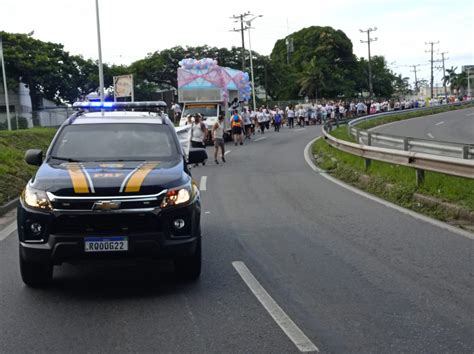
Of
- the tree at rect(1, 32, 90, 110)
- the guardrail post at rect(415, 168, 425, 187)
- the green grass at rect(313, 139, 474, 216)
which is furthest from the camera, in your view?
the tree at rect(1, 32, 90, 110)

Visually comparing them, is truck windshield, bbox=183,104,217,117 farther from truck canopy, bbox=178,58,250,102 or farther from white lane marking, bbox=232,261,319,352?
white lane marking, bbox=232,261,319,352

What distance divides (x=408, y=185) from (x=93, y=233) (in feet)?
26.2

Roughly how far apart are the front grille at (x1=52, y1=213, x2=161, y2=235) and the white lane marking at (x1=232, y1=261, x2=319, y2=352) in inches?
51.0

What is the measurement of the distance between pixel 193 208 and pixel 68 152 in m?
1.92

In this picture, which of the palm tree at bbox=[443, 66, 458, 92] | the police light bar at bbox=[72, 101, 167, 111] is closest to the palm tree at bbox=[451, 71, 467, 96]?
the palm tree at bbox=[443, 66, 458, 92]

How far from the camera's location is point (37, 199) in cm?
633

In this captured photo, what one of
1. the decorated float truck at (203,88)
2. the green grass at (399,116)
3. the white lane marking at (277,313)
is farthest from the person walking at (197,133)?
the green grass at (399,116)

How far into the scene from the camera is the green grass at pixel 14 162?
1410 centimetres

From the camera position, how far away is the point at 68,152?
7645 mm

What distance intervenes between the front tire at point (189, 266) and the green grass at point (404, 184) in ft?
16.7

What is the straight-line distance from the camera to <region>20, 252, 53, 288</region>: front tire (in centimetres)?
670

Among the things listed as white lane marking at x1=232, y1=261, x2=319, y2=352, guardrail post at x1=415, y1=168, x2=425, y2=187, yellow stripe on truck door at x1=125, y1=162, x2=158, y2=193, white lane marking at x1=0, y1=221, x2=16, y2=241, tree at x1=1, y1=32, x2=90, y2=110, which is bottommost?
white lane marking at x1=0, y1=221, x2=16, y2=241

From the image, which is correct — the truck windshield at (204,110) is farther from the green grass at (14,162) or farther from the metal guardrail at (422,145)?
the metal guardrail at (422,145)

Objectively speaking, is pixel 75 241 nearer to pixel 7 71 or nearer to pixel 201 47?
pixel 7 71
